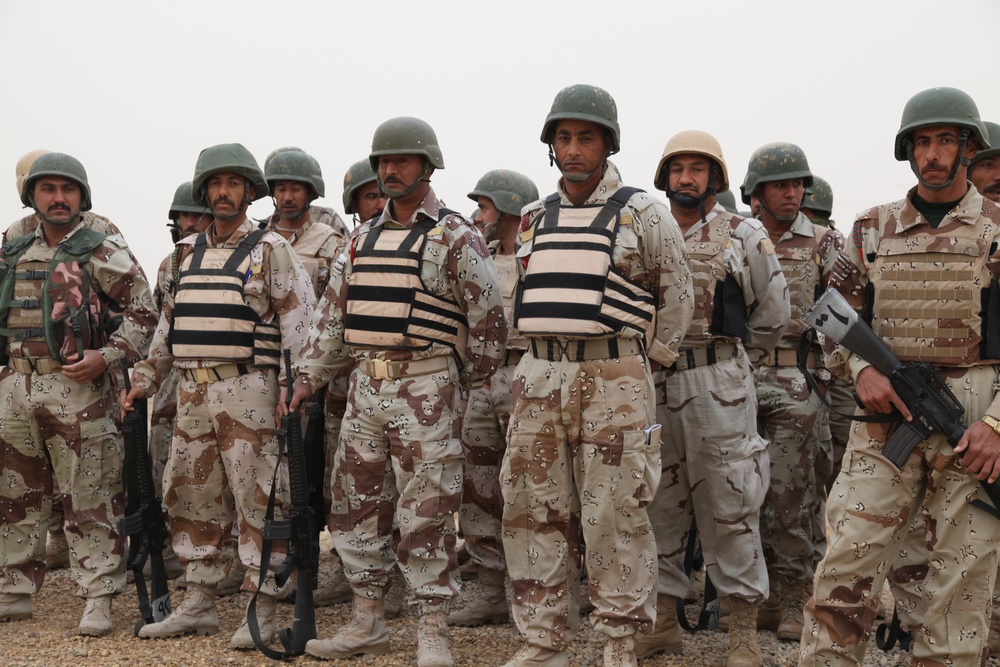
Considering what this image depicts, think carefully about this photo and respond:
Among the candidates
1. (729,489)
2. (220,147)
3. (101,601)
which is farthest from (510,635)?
(220,147)

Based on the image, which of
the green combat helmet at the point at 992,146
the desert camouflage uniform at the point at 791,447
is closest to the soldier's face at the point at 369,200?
the desert camouflage uniform at the point at 791,447

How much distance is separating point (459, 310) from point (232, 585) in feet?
9.49

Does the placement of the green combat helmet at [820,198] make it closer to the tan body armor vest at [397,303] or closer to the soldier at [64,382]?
the tan body armor vest at [397,303]

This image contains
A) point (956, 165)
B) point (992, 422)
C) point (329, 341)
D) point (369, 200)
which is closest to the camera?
point (992, 422)

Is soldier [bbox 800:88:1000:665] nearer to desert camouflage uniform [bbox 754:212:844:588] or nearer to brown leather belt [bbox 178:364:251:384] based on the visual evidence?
desert camouflage uniform [bbox 754:212:844:588]

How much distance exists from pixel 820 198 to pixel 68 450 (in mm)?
5632

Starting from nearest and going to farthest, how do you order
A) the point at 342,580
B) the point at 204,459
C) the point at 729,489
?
1. the point at 729,489
2. the point at 204,459
3. the point at 342,580

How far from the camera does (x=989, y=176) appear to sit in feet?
21.0

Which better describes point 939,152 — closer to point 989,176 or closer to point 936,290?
point 936,290

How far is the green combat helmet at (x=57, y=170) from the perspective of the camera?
631cm

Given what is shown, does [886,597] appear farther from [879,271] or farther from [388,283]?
[388,283]

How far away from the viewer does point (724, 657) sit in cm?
545

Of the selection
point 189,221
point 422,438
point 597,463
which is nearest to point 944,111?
point 597,463

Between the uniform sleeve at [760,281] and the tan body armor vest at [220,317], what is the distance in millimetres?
2698
